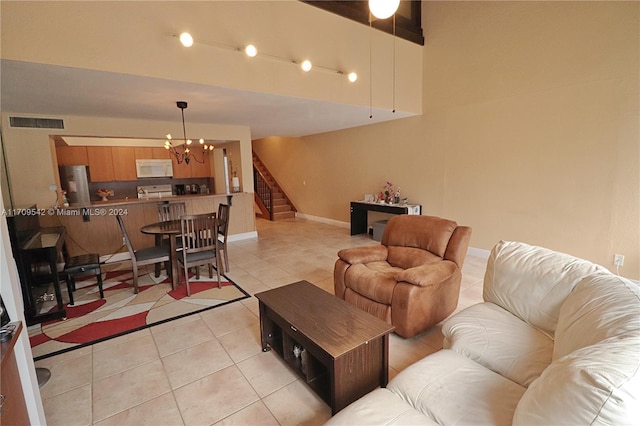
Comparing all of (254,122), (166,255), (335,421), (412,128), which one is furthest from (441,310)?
(254,122)

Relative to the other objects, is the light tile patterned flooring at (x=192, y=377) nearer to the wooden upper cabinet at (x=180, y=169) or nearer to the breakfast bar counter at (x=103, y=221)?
the breakfast bar counter at (x=103, y=221)

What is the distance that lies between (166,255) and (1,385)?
2.62 metres

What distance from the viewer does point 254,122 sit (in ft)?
18.3

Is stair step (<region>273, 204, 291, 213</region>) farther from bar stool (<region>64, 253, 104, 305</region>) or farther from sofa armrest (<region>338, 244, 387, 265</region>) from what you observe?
sofa armrest (<region>338, 244, 387, 265</region>)

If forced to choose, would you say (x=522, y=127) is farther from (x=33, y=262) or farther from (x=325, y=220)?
(x=33, y=262)

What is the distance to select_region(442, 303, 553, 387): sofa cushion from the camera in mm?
1484

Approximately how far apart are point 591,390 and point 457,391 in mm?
608

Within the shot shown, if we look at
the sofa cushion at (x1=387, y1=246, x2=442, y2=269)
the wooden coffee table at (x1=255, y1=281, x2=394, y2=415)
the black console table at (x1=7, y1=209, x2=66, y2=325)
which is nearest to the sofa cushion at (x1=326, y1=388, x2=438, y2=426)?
the wooden coffee table at (x1=255, y1=281, x2=394, y2=415)

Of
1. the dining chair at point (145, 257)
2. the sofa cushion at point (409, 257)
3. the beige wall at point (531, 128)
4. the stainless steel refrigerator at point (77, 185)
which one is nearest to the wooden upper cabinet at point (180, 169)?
the stainless steel refrigerator at point (77, 185)

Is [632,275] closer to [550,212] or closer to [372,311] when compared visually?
[550,212]

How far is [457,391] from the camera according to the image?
1325 millimetres

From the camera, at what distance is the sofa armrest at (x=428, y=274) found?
7.68 feet

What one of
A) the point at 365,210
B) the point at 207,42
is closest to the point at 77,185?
the point at 207,42

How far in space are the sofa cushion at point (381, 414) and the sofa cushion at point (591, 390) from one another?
38cm
